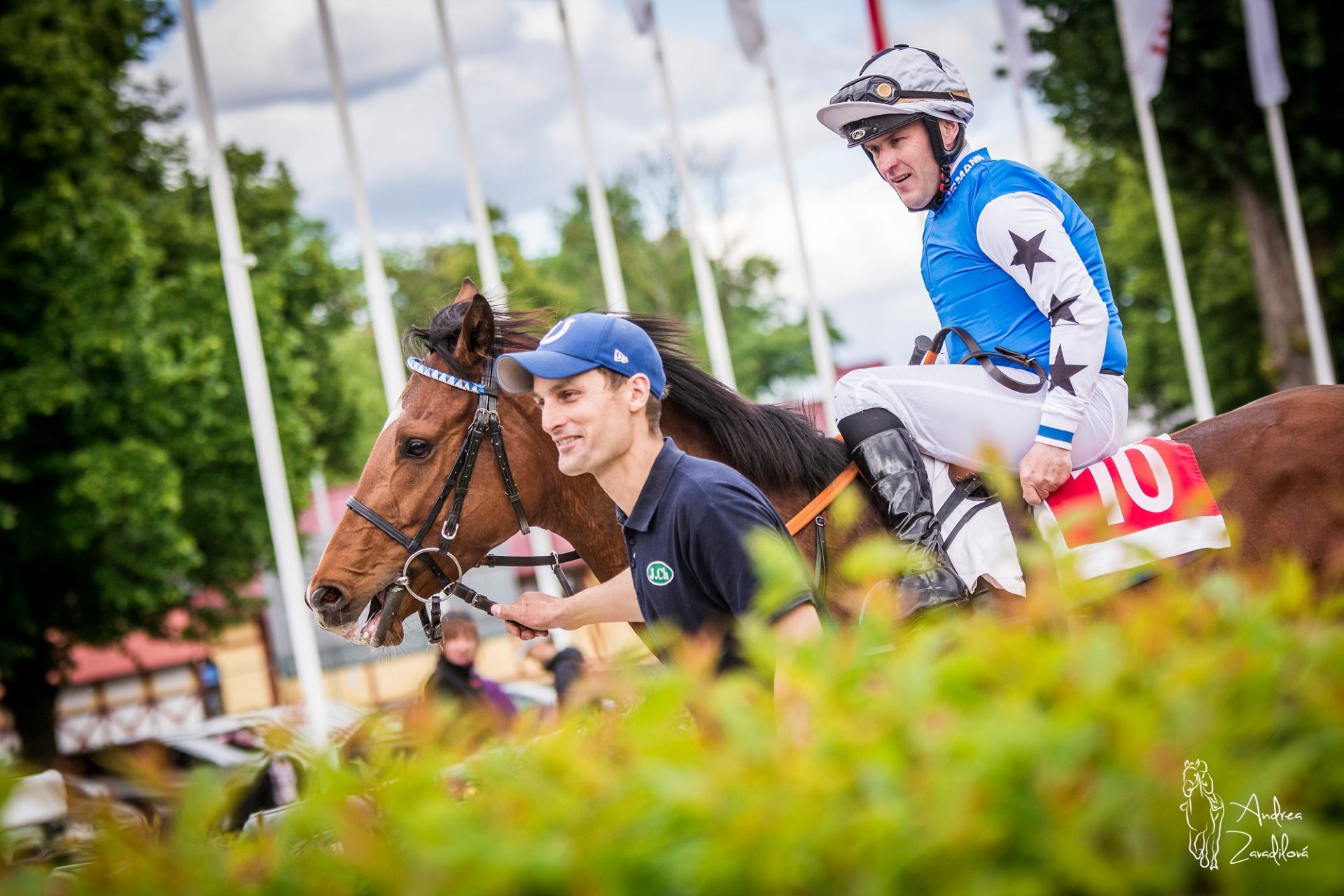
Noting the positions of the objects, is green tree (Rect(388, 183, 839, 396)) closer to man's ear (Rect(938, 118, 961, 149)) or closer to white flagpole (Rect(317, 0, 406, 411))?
white flagpole (Rect(317, 0, 406, 411))

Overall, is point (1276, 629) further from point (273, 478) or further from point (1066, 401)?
point (273, 478)

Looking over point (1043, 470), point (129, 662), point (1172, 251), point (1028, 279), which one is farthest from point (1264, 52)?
point (129, 662)

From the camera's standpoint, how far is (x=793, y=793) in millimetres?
996

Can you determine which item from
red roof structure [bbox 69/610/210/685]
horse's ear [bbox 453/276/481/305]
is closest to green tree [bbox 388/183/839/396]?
red roof structure [bbox 69/610/210/685]

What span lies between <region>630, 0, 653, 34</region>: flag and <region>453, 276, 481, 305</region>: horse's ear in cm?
1239

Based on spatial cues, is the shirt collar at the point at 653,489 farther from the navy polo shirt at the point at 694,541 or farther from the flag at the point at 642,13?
the flag at the point at 642,13

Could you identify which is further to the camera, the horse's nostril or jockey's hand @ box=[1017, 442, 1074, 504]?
A: the horse's nostril

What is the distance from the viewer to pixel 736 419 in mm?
3889

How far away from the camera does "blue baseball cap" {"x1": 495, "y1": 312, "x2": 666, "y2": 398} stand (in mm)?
2648

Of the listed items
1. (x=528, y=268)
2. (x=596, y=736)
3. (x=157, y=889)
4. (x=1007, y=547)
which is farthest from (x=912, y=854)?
(x=528, y=268)

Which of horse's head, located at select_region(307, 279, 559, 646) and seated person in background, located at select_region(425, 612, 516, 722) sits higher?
horse's head, located at select_region(307, 279, 559, 646)

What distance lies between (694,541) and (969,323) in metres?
1.86

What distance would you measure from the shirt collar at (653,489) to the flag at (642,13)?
47.9ft

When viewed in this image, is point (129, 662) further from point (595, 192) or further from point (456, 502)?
point (456, 502)
